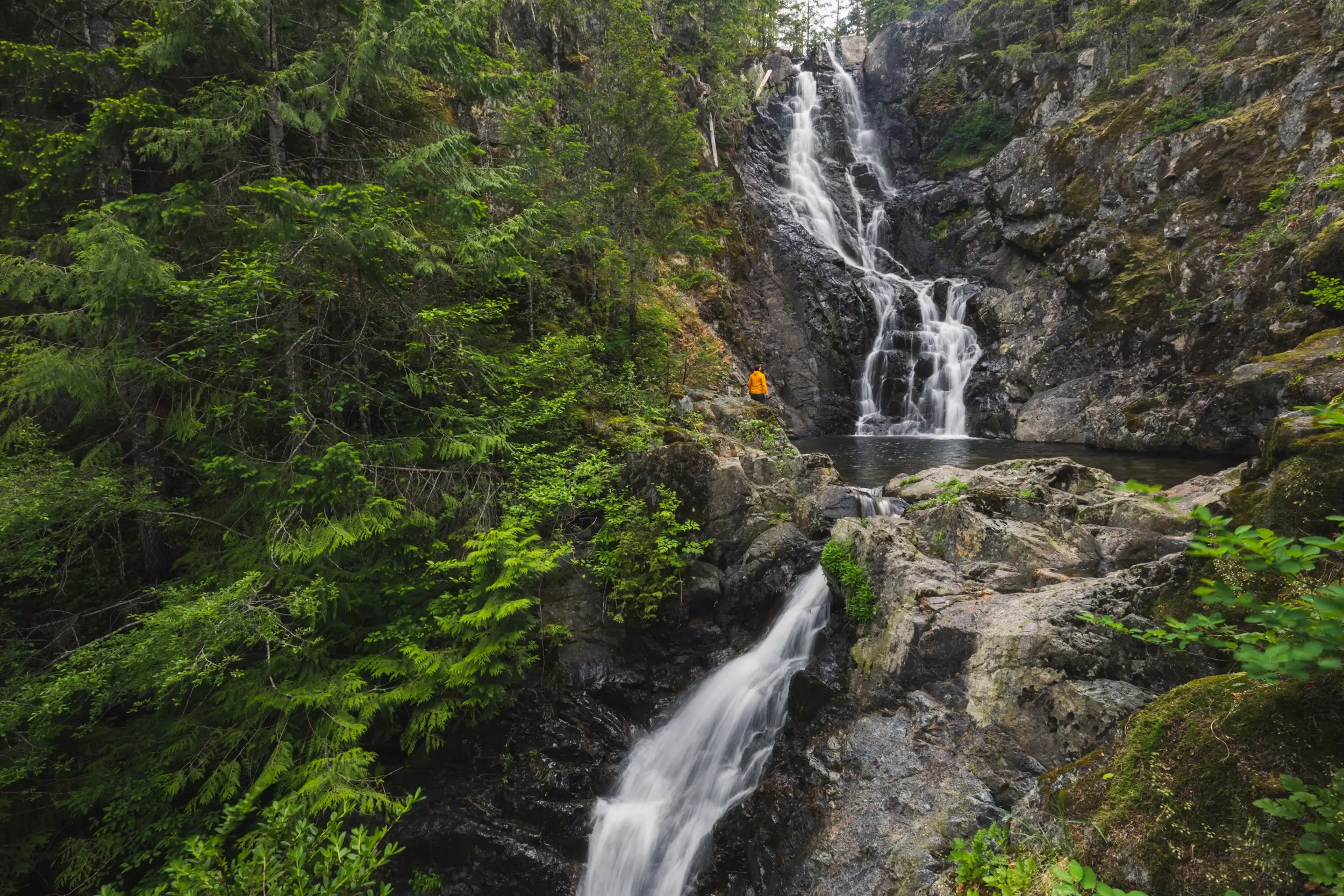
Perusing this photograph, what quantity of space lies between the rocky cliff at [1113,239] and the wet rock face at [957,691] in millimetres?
7305

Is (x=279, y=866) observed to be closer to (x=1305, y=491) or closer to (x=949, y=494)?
(x=1305, y=491)

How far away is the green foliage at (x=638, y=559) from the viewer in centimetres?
716

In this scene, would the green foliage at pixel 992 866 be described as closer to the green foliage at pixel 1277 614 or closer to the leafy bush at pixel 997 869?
the leafy bush at pixel 997 869

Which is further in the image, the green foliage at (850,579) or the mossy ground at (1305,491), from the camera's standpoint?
the green foliage at (850,579)

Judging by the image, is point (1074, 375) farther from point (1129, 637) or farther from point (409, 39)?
point (409, 39)

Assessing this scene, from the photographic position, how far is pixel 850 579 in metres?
6.67

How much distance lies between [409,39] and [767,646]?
27.5 ft

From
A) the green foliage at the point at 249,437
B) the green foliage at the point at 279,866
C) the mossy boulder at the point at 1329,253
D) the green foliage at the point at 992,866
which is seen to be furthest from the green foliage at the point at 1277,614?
the mossy boulder at the point at 1329,253

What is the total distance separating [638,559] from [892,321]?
19.7 metres

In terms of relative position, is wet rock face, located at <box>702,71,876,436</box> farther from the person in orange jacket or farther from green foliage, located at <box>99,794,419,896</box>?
green foliage, located at <box>99,794,419,896</box>

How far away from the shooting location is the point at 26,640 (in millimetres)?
4770

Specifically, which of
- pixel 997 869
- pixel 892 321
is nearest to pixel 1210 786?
pixel 997 869

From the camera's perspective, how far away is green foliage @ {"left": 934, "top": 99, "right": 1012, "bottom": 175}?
26750mm

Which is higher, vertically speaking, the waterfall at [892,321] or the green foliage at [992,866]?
the waterfall at [892,321]
